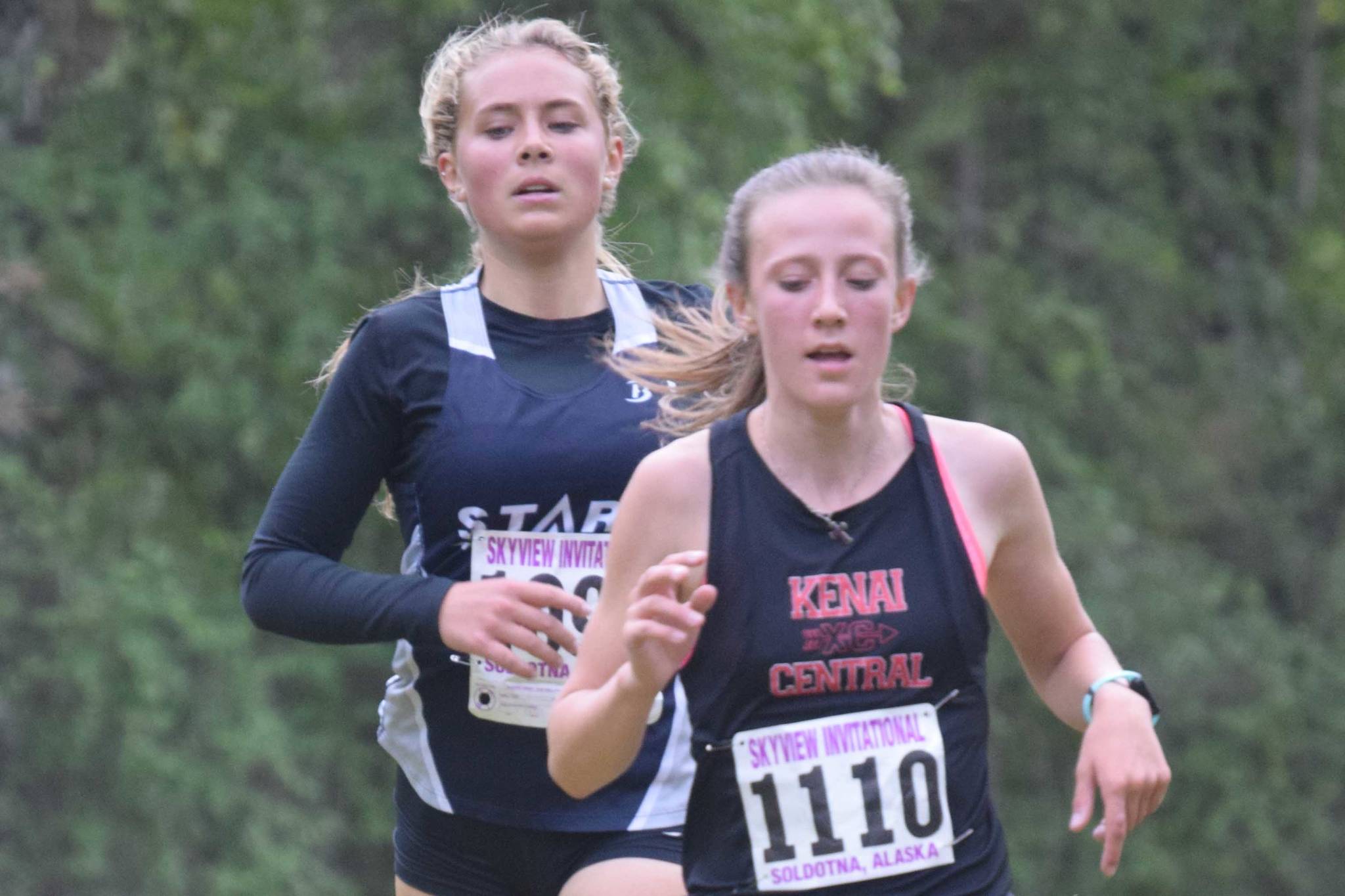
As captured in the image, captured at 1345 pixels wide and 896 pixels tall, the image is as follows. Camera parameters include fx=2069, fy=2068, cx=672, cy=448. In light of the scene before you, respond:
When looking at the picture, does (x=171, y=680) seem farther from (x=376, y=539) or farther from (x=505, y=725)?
(x=505, y=725)

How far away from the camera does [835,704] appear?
247 centimetres

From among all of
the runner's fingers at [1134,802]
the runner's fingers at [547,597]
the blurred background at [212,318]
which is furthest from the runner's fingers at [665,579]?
the blurred background at [212,318]

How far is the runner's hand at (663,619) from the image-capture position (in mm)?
2256

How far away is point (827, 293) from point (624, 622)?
0.46 m

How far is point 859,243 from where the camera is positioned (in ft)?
8.27

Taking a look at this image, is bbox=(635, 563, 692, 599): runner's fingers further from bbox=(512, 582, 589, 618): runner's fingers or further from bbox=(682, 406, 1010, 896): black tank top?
bbox=(512, 582, 589, 618): runner's fingers

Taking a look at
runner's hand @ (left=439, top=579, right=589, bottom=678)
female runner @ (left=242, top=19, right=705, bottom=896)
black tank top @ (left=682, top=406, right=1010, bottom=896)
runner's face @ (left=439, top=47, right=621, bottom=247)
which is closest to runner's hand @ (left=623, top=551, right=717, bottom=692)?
black tank top @ (left=682, top=406, right=1010, bottom=896)

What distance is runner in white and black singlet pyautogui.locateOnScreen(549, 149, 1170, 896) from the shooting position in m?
2.46

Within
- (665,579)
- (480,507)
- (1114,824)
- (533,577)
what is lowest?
(1114,824)

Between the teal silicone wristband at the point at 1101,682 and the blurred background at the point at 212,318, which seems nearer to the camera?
the teal silicone wristband at the point at 1101,682

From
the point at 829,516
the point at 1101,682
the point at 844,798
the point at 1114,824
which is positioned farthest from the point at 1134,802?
the point at 829,516

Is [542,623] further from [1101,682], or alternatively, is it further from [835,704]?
[1101,682]

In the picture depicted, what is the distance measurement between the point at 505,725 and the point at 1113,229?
1189cm

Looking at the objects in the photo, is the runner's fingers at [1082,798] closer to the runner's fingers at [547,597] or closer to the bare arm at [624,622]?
the bare arm at [624,622]
